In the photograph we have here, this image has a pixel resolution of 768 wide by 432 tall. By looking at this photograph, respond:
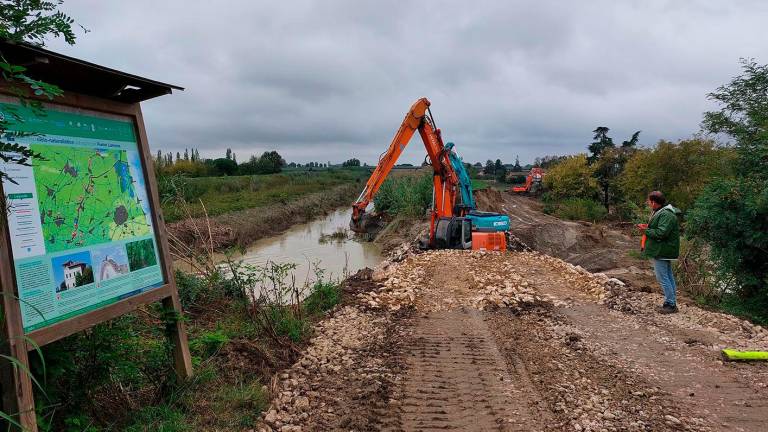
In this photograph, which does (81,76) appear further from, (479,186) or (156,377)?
(479,186)

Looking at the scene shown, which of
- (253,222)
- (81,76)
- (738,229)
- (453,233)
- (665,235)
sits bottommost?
(453,233)

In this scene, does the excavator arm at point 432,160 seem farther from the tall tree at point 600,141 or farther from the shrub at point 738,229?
the tall tree at point 600,141

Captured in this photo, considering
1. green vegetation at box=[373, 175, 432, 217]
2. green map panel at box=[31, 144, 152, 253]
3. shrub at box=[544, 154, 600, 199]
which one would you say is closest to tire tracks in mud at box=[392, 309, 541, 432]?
green map panel at box=[31, 144, 152, 253]

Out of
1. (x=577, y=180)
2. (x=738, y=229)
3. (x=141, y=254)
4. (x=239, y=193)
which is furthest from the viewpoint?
(x=239, y=193)

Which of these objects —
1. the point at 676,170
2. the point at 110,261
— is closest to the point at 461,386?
the point at 110,261

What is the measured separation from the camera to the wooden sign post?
8.58 feet

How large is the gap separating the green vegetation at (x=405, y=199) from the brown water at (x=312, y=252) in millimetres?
3793

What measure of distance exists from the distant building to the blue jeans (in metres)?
7.13

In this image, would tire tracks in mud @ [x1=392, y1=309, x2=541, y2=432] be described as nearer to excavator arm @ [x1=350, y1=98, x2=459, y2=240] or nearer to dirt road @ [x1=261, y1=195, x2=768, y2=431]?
dirt road @ [x1=261, y1=195, x2=768, y2=431]

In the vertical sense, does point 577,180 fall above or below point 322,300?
above

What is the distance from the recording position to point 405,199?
25406mm

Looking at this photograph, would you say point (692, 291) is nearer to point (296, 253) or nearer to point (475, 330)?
point (475, 330)

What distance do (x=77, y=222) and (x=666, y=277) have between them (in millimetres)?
7417

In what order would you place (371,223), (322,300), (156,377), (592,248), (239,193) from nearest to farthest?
(156,377) → (322,300) → (592,248) → (371,223) → (239,193)
